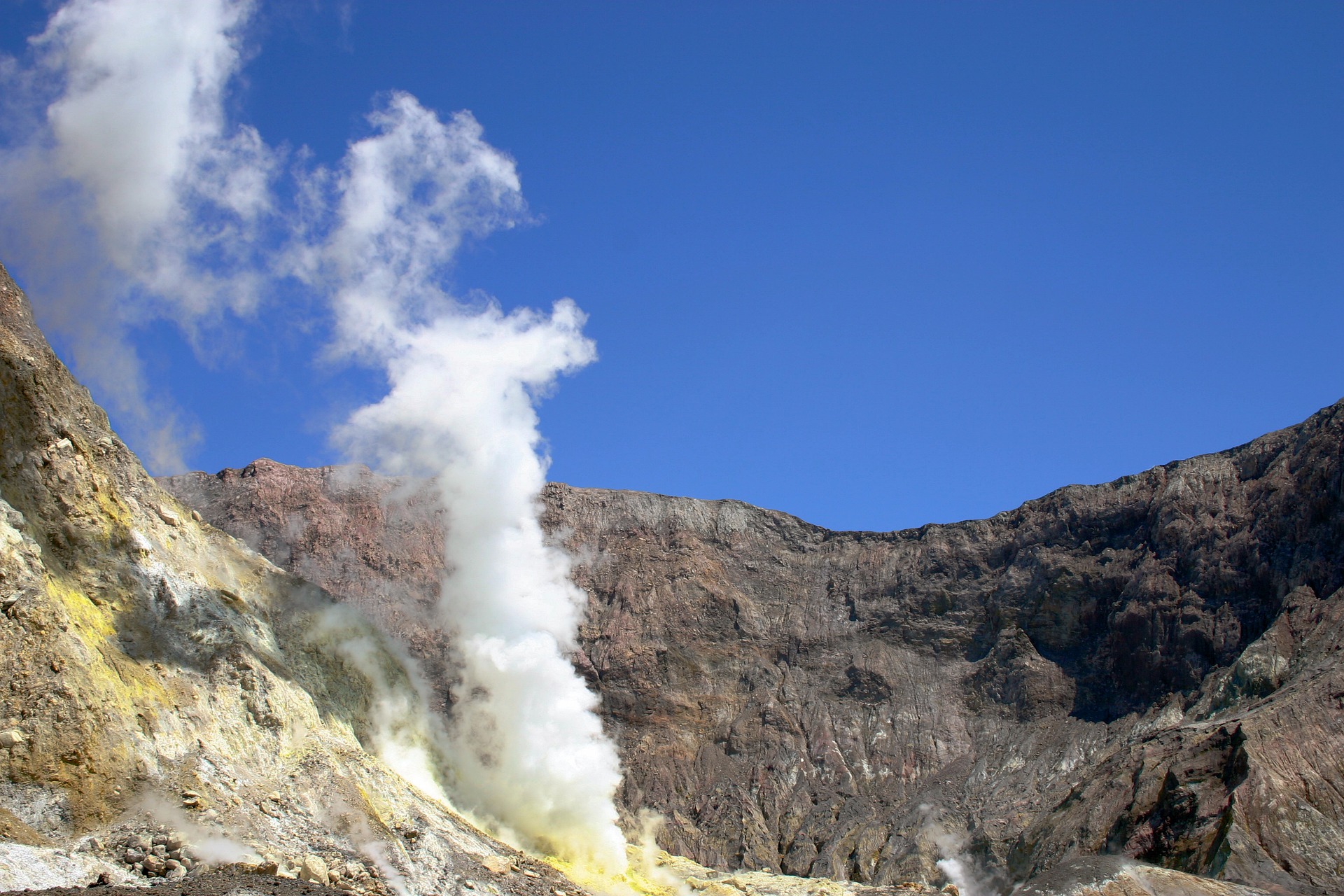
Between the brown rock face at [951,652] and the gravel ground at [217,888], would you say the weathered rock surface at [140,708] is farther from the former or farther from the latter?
the brown rock face at [951,652]

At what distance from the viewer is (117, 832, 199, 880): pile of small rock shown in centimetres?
2767

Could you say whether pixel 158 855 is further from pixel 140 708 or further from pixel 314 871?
pixel 140 708

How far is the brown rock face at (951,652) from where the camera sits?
4266cm

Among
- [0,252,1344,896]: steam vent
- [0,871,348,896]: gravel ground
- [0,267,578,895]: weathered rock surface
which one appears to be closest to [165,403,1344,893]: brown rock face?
[0,252,1344,896]: steam vent

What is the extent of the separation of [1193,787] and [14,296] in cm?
3932

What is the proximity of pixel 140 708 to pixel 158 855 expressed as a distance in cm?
519

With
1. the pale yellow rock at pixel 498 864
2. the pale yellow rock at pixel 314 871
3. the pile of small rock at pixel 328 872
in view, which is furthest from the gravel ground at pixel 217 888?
the pale yellow rock at pixel 498 864

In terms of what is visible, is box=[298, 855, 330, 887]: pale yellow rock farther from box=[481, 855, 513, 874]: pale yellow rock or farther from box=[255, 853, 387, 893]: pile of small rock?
box=[481, 855, 513, 874]: pale yellow rock

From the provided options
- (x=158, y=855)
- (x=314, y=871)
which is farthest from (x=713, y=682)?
(x=158, y=855)

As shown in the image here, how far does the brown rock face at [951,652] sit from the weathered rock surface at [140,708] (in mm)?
18108

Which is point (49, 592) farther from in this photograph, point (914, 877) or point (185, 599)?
point (914, 877)

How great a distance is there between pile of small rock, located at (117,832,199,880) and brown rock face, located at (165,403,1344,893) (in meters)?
28.1

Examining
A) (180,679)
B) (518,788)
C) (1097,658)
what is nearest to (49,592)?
(180,679)

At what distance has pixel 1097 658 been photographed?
57.3 metres
